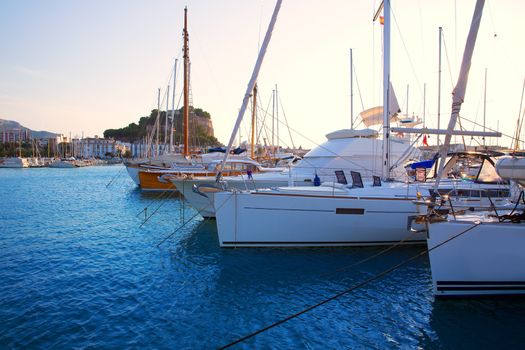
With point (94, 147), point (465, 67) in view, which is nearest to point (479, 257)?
point (465, 67)

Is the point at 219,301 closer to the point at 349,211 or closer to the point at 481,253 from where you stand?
the point at 349,211

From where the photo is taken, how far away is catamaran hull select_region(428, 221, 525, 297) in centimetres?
639

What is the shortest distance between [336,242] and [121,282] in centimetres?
587

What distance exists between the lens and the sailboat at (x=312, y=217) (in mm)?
10008

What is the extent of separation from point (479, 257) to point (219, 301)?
500 centimetres

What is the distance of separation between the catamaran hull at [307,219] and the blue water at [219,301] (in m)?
0.38

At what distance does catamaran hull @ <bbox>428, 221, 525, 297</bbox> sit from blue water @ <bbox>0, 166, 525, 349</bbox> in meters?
0.39

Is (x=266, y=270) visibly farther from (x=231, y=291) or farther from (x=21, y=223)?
(x=21, y=223)

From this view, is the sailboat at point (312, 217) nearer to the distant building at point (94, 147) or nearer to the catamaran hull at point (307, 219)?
the catamaran hull at point (307, 219)

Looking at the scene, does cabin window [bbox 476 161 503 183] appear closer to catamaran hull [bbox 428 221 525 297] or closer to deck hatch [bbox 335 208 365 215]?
deck hatch [bbox 335 208 365 215]

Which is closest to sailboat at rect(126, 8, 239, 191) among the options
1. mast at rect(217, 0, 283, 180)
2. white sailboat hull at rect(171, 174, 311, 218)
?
white sailboat hull at rect(171, 174, 311, 218)

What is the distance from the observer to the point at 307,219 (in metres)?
10.1

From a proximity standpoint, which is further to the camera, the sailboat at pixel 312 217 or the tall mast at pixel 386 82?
the tall mast at pixel 386 82

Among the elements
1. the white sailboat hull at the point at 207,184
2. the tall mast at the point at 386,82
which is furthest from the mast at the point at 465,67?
the white sailboat hull at the point at 207,184
